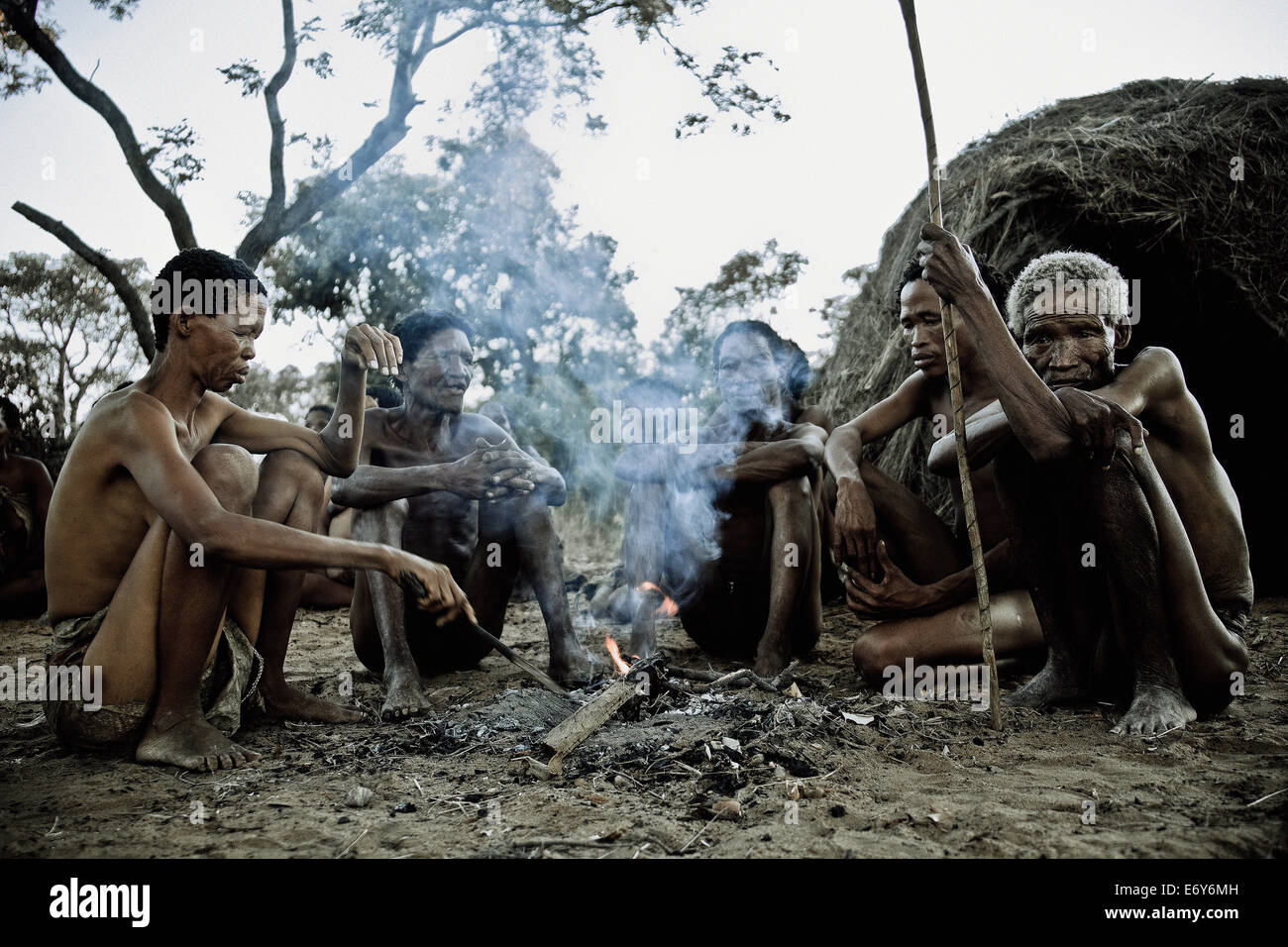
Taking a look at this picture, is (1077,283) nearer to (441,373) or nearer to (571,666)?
(571,666)

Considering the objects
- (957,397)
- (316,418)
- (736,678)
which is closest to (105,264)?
(316,418)

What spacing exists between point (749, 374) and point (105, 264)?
7.87m

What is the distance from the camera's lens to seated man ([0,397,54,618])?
5.56 metres

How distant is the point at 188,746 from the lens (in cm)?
242

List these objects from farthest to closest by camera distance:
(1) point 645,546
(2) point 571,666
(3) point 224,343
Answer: (1) point 645,546 < (2) point 571,666 < (3) point 224,343

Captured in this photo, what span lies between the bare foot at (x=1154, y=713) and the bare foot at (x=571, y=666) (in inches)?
77.7

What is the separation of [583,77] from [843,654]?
728 cm

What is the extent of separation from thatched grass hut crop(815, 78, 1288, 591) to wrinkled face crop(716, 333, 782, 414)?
162cm

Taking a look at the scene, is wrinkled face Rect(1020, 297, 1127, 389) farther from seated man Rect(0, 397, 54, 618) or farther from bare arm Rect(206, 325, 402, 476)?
seated man Rect(0, 397, 54, 618)

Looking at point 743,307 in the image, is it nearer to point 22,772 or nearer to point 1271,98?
point 1271,98

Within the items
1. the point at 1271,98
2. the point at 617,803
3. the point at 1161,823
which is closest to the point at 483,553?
the point at 617,803

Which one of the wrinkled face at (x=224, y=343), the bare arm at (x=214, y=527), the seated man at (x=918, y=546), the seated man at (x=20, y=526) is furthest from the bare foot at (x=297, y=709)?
the seated man at (x=20, y=526)

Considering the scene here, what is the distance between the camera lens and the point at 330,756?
257 cm

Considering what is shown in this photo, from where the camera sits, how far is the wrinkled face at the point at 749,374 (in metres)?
4.11
